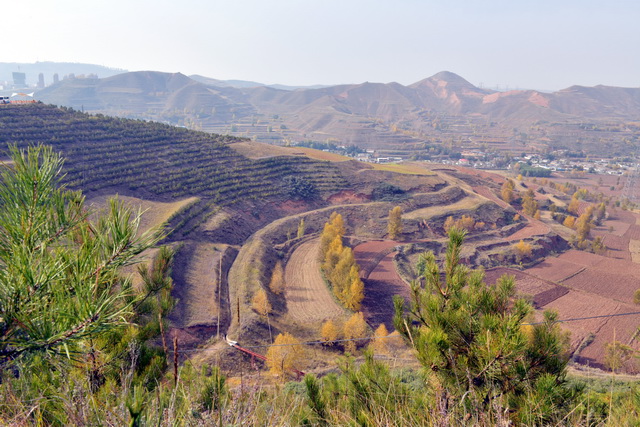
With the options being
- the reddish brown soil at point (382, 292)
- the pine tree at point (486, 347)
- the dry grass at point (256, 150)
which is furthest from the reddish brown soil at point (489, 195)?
the pine tree at point (486, 347)

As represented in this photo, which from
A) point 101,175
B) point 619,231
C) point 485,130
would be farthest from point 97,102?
point 619,231

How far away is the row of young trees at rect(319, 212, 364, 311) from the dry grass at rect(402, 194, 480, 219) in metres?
14.6

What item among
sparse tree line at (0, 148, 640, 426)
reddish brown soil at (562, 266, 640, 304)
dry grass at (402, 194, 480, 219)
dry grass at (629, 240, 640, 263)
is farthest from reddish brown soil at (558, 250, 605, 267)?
sparse tree line at (0, 148, 640, 426)

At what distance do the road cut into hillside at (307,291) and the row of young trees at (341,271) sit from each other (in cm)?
77

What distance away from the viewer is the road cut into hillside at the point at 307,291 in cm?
2542

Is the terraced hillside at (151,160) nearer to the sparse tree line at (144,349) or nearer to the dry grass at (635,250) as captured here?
the dry grass at (635,250)

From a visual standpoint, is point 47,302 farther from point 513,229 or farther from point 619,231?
point 619,231

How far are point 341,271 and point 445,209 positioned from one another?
2295 centimetres

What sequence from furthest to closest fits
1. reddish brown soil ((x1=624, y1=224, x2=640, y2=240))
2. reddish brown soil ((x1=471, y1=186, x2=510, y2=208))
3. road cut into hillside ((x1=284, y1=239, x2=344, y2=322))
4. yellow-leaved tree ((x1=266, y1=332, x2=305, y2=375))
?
reddish brown soil ((x1=471, y1=186, x2=510, y2=208)), reddish brown soil ((x1=624, y1=224, x2=640, y2=240)), road cut into hillside ((x1=284, y1=239, x2=344, y2=322)), yellow-leaved tree ((x1=266, y1=332, x2=305, y2=375))

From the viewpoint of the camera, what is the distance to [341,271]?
27922 mm

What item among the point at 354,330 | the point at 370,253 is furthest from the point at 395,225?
the point at 354,330

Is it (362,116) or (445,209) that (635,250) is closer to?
(445,209)

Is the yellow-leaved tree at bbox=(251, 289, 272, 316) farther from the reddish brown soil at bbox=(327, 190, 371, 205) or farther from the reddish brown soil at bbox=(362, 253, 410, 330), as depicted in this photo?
the reddish brown soil at bbox=(327, 190, 371, 205)

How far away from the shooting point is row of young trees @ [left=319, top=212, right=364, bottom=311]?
26.1m
